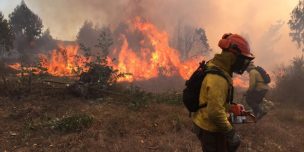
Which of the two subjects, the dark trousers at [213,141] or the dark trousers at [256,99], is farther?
the dark trousers at [256,99]

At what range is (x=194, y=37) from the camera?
4575cm

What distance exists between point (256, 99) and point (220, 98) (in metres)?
6.55

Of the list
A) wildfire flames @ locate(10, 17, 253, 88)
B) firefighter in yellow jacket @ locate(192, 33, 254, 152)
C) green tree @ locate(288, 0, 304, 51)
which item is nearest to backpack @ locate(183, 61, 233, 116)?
firefighter in yellow jacket @ locate(192, 33, 254, 152)

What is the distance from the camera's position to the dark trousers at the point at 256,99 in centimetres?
1002

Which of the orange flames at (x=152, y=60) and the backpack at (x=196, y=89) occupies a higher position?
the orange flames at (x=152, y=60)

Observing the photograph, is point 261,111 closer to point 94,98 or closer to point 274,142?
point 274,142

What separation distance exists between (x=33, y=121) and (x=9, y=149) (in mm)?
1914

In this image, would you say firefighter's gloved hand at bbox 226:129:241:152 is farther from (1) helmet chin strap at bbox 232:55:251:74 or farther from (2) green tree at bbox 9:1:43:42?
(2) green tree at bbox 9:1:43:42

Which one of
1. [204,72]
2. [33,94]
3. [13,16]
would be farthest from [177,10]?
[204,72]

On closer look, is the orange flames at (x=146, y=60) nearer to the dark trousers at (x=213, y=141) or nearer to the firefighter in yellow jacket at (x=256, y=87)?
the firefighter in yellow jacket at (x=256, y=87)

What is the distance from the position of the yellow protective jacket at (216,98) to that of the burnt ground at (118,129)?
325 cm

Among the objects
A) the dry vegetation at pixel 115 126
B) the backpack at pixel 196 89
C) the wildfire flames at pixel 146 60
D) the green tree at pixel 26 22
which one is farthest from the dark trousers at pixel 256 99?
the green tree at pixel 26 22

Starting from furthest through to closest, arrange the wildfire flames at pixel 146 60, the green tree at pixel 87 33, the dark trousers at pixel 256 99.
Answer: the green tree at pixel 87 33 → the wildfire flames at pixel 146 60 → the dark trousers at pixel 256 99

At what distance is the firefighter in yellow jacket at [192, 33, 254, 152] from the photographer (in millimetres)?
3986
